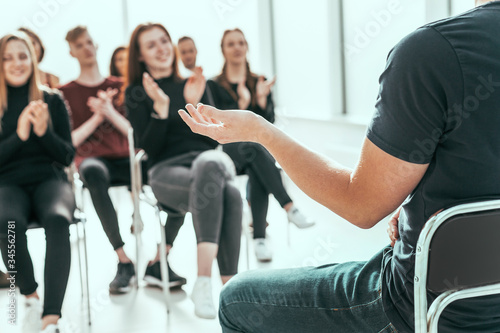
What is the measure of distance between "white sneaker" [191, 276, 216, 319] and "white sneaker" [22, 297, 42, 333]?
Answer: 0.60 meters

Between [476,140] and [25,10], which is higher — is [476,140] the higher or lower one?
the lower one

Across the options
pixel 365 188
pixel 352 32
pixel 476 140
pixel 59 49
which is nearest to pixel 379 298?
pixel 365 188

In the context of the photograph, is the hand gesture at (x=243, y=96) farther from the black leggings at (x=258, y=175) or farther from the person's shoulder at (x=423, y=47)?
the person's shoulder at (x=423, y=47)

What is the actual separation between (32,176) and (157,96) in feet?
2.10

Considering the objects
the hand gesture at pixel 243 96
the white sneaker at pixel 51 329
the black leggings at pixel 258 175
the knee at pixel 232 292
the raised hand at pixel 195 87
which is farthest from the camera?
the hand gesture at pixel 243 96

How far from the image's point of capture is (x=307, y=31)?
525 centimetres

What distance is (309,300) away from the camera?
41.2 inches

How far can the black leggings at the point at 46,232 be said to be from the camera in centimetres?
219

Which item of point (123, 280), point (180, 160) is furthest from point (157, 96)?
point (123, 280)

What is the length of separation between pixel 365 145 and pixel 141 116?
1.94 meters

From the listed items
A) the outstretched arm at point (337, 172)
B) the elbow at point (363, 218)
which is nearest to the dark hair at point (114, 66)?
the outstretched arm at point (337, 172)

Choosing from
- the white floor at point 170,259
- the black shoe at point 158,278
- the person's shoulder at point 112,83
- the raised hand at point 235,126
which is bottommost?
the white floor at point 170,259

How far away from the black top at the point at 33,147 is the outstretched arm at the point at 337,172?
1519 millimetres

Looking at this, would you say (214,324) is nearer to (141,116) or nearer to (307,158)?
(141,116)
